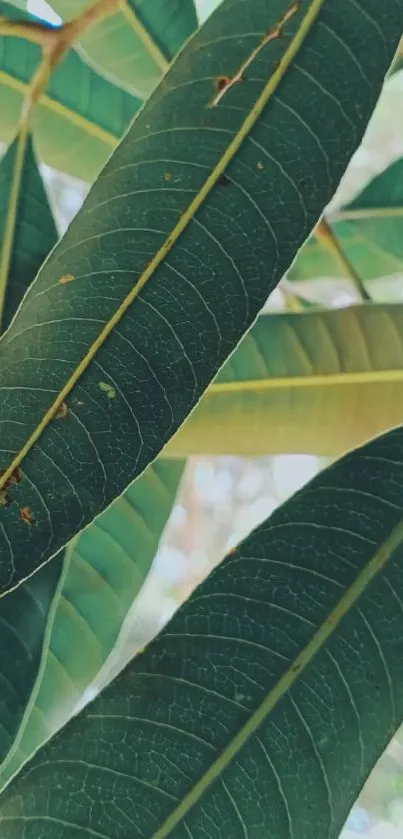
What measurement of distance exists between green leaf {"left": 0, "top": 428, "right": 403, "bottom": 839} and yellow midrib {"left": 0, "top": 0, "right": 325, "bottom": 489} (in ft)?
0.32

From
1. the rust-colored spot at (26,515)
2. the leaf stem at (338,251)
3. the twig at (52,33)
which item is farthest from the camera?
the leaf stem at (338,251)

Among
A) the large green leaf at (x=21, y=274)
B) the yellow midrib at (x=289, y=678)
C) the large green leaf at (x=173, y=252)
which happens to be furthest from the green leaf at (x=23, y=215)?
the yellow midrib at (x=289, y=678)

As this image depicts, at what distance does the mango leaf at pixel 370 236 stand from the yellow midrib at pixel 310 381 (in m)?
0.16

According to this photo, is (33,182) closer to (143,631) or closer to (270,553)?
(270,553)

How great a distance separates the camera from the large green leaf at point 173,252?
12.9 inches

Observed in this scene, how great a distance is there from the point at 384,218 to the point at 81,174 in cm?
25

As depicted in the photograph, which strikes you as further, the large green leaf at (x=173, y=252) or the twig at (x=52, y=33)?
the twig at (x=52, y=33)

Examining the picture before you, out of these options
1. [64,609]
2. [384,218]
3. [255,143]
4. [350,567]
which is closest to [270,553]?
[350,567]

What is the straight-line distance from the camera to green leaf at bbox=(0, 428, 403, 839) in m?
0.34

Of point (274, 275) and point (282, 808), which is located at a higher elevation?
point (274, 275)

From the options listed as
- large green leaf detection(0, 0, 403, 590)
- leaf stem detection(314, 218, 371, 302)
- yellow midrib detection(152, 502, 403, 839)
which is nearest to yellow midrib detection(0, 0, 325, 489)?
large green leaf detection(0, 0, 403, 590)

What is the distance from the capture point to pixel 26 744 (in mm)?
612

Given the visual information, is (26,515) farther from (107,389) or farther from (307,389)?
(307,389)

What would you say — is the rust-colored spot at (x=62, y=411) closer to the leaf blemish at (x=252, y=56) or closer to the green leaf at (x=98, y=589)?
the leaf blemish at (x=252, y=56)
